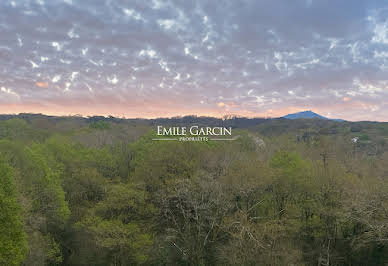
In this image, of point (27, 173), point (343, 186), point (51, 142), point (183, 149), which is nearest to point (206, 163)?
point (183, 149)

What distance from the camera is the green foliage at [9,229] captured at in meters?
14.3

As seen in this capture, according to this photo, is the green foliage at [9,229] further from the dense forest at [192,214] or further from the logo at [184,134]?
the logo at [184,134]

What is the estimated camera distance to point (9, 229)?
14555 mm

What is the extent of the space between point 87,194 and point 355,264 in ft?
84.4

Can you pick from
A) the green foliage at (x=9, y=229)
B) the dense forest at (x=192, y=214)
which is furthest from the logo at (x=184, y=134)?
the green foliage at (x=9, y=229)

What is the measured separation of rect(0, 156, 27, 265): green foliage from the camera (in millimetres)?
14273

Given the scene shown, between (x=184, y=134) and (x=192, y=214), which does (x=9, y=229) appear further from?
(x=184, y=134)

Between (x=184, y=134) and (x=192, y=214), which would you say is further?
(x=184, y=134)

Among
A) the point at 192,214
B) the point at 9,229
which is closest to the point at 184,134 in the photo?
the point at 192,214

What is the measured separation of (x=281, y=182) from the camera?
973 inches

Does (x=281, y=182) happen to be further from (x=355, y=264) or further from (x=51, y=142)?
(x=51, y=142)

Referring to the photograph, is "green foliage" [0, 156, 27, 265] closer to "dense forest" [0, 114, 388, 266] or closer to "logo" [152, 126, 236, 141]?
"dense forest" [0, 114, 388, 266]

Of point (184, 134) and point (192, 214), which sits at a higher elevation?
point (184, 134)

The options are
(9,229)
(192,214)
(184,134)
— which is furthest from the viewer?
(184,134)
